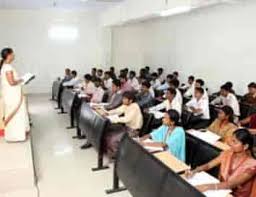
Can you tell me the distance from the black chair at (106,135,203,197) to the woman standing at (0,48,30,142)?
2.18 meters

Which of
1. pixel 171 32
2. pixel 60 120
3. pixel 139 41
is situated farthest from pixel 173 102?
pixel 139 41

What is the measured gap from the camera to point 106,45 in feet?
45.9

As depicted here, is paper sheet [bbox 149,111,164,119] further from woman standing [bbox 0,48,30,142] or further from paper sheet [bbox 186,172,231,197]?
paper sheet [bbox 186,172,231,197]

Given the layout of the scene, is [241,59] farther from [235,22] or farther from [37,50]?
[37,50]

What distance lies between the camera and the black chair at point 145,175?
2.72m

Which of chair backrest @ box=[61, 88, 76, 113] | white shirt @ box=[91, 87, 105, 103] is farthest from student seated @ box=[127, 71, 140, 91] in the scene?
chair backrest @ box=[61, 88, 76, 113]

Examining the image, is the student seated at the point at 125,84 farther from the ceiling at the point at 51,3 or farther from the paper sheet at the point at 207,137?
the paper sheet at the point at 207,137

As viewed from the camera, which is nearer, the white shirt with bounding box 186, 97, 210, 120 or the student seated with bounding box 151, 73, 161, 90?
the white shirt with bounding box 186, 97, 210, 120

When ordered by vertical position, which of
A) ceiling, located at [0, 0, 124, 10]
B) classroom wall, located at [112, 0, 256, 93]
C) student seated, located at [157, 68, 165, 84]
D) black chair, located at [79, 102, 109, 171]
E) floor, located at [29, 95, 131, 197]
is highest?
ceiling, located at [0, 0, 124, 10]

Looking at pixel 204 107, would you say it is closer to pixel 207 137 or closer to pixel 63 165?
pixel 207 137

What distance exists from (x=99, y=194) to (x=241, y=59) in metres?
4.95

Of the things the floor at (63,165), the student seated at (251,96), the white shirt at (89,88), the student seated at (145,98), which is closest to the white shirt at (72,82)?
the white shirt at (89,88)

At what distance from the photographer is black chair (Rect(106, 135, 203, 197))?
2.72m

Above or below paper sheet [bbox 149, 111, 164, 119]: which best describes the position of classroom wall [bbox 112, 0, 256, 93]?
above
